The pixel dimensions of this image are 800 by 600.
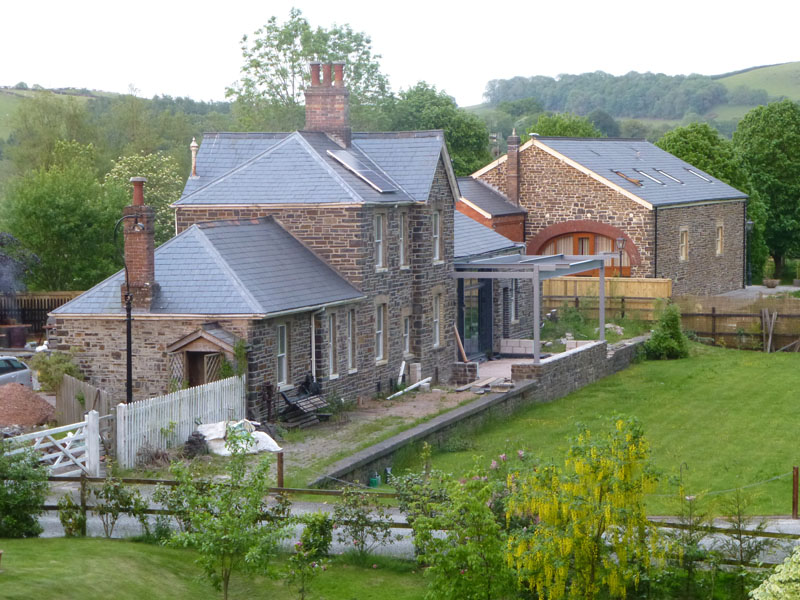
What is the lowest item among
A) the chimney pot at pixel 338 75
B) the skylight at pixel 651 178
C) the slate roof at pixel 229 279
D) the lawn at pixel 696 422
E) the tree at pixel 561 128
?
the lawn at pixel 696 422

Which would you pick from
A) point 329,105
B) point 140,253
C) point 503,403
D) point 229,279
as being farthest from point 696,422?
point 140,253

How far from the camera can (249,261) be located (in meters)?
27.5

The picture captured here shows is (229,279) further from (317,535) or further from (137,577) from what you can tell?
(137,577)

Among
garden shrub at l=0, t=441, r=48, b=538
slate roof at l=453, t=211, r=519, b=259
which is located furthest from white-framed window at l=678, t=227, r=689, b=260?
garden shrub at l=0, t=441, r=48, b=538

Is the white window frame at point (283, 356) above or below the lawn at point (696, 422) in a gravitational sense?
above

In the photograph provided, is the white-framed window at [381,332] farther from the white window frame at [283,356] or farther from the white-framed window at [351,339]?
the white window frame at [283,356]

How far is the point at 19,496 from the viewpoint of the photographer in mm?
16562

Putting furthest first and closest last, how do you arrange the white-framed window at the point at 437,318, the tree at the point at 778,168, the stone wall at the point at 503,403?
the tree at the point at 778,168, the white-framed window at the point at 437,318, the stone wall at the point at 503,403

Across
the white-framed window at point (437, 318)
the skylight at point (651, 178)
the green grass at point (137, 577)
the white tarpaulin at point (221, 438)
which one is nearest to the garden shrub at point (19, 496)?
the green grass at point (137, 577)

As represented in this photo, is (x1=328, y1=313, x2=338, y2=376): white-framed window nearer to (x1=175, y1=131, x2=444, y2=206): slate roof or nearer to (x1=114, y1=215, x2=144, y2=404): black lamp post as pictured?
(x1=175, y1=131, x2=444, y2=206): slate roof

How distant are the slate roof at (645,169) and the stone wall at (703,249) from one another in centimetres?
65

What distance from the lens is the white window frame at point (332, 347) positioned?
28609 mm

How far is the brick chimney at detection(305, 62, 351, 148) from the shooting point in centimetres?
3344

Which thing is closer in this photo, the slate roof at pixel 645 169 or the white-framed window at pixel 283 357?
the white-framed window at pixel 283 357
